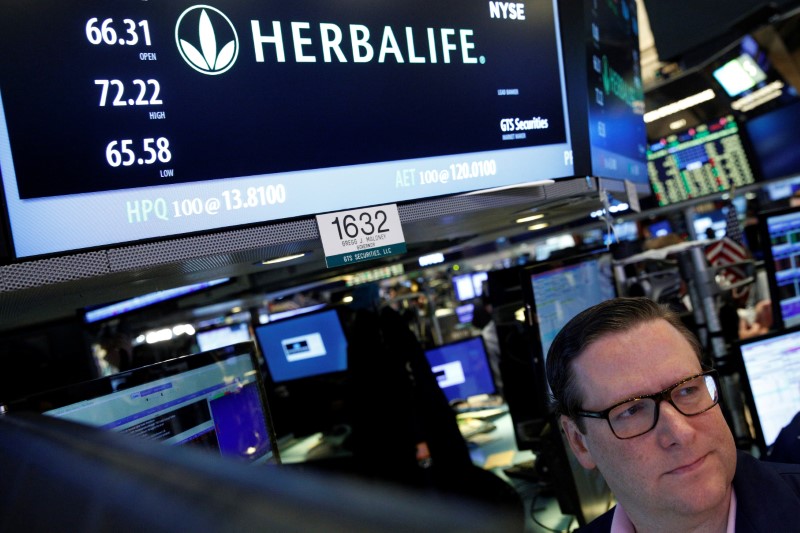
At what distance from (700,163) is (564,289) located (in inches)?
207

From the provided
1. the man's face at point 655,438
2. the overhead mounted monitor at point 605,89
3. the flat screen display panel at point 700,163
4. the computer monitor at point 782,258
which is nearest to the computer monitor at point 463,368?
the overhead mounted monitor at point 605,89

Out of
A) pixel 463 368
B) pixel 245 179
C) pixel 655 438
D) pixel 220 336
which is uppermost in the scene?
pixel 245 179

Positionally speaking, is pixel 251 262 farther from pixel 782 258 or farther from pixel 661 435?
pixel 782 258

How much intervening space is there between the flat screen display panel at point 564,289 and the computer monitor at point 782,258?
2.28 feet

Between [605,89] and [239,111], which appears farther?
[605,89]

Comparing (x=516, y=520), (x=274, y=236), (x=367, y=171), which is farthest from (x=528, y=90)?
(x=516, y=520)

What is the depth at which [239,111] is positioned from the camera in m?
1.46

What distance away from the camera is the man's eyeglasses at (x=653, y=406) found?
4.04 feet

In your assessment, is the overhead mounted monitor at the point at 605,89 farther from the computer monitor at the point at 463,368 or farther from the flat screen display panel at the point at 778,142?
the flat screen display panel at the point at 778,142

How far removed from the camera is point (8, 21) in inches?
46.0

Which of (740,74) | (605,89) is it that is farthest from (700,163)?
(605,89)

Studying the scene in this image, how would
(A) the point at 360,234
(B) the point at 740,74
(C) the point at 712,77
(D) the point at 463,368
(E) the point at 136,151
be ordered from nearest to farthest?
(E) the point at 136,151 < (A) the point at 360,234 < (D) the point at 463,368 < (B) the point at 740,74 < (C) the point at 712,77

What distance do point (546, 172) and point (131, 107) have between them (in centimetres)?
132

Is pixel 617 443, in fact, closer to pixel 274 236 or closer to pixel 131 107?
pixel 274 236
